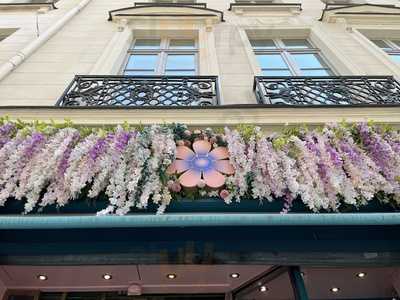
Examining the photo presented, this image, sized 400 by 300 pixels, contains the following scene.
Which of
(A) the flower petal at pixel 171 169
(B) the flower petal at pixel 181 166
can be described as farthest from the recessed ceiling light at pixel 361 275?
(A) the flower petal at pixel 171 169

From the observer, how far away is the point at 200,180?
10.3 feet

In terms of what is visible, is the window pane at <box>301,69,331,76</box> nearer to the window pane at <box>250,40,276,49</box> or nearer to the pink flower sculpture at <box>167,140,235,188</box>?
the window pane at <box>250,40,276,49</box>

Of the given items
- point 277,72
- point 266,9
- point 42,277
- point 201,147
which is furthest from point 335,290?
point 266,9

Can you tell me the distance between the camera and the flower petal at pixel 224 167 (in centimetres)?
323

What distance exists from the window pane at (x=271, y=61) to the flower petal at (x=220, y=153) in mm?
3078

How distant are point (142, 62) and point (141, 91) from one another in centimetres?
186

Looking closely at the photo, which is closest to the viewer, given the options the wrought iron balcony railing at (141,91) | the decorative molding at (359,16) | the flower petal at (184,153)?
the flower petal at (184,153)

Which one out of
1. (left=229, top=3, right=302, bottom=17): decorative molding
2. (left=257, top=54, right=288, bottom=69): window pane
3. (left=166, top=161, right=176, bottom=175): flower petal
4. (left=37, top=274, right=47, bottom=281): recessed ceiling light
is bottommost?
(left=37, top=274, right=47, bottom=281): recessed ceiling light

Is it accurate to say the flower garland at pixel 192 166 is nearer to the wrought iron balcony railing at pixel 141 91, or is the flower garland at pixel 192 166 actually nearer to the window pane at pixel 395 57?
the wrought iron balcony railing at pixel 141 91

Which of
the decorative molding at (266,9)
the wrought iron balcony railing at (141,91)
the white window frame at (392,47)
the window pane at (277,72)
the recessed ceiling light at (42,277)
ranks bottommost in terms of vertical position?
the recessed ceiling light at (42,277)

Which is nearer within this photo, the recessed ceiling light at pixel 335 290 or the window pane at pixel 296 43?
the recessed ceiling light at pixel 335 290

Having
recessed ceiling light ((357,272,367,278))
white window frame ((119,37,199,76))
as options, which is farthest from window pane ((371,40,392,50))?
recessed ceiling light ((357,272,367,278))

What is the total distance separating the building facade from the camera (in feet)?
9.62

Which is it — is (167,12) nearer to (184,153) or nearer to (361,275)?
(184,153)
